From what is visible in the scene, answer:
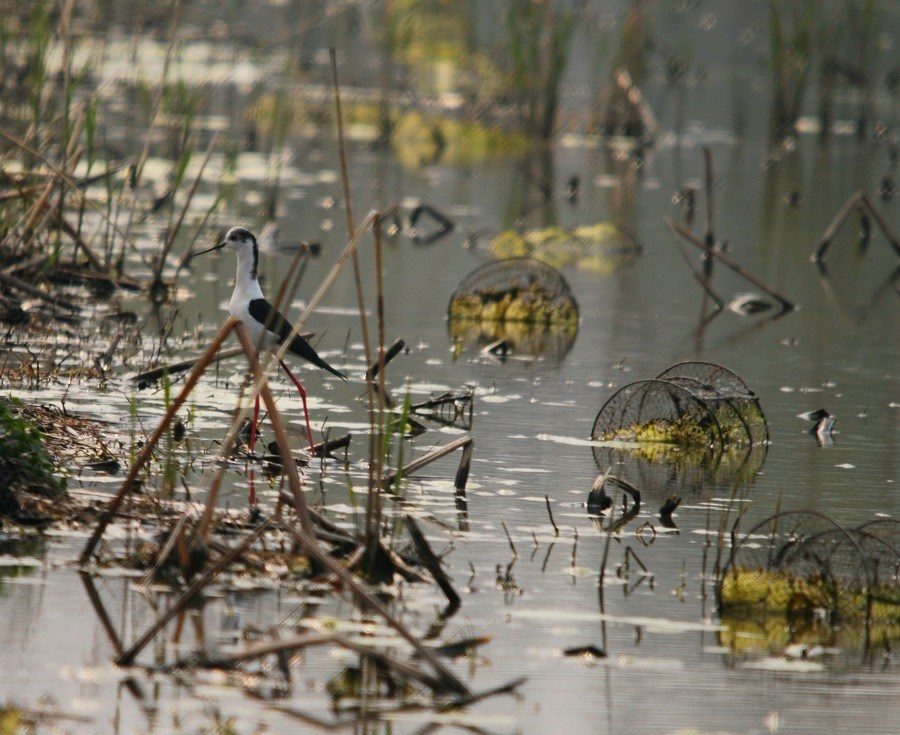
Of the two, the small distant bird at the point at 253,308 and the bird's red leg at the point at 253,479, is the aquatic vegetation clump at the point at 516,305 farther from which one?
the bird's red leg at the point at 253,479

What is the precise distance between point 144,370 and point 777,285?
23.6 ft

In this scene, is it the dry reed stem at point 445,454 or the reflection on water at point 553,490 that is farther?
the dry reed stem at point 445,454

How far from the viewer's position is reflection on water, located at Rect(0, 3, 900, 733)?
4.53 meters

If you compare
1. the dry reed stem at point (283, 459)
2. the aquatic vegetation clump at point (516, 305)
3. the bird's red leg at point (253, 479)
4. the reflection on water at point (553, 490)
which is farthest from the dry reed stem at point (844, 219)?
the dry reed stem at point (283, 459)

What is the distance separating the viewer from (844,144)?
24.3 meters

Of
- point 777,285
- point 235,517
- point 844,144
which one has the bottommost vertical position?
point 235,517

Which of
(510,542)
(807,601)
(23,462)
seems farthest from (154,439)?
(807,601)

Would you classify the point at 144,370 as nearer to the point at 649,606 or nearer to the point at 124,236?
the point at 124,236

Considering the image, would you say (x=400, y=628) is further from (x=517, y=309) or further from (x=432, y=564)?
(x=517, y=309)

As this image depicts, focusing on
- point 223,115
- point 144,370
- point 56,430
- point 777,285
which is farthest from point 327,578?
point 223,115

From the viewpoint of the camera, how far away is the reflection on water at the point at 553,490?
4531 millimetres

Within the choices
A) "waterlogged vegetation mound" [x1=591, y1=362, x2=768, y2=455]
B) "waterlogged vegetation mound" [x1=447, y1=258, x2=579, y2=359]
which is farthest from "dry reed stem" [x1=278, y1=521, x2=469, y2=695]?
"waterlogged vegetation mound" [x1=447, y1=258, x2=579, y2=359]

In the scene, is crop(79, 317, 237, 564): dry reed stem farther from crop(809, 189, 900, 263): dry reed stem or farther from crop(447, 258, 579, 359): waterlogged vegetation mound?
crop(809, 189, 900, 263): dry reed stem

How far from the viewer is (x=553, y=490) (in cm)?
700
